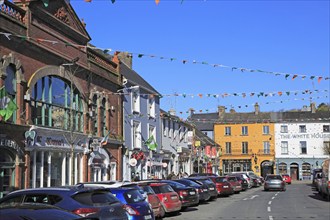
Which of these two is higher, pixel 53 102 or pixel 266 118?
pixel 266 118

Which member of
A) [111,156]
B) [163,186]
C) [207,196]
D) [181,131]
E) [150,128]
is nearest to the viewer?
[163,186]

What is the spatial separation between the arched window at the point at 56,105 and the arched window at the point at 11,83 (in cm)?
140

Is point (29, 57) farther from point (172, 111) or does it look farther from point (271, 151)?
point (271, 151)

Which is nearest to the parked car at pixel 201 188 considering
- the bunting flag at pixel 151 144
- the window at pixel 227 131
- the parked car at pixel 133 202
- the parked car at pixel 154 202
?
the parked car at pixel 154 202

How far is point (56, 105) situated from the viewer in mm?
23688

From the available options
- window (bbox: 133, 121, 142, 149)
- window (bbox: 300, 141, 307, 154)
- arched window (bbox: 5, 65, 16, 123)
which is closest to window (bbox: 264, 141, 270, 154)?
window (bbox: 300, 141, 307, 154)

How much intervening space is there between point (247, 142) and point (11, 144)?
62.6 metres

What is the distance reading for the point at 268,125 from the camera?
7712 cm

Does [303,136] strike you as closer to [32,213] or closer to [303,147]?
[303,147]

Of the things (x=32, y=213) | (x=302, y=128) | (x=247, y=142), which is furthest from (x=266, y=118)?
(x=32, y=213)

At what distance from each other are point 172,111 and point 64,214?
44142 millimetres

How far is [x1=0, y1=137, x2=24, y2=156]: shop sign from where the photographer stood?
18.8 meters

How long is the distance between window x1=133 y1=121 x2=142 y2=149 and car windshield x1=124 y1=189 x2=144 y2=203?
72.3 feet

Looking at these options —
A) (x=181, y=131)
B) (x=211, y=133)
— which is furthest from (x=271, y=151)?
(x=181, y=131)
